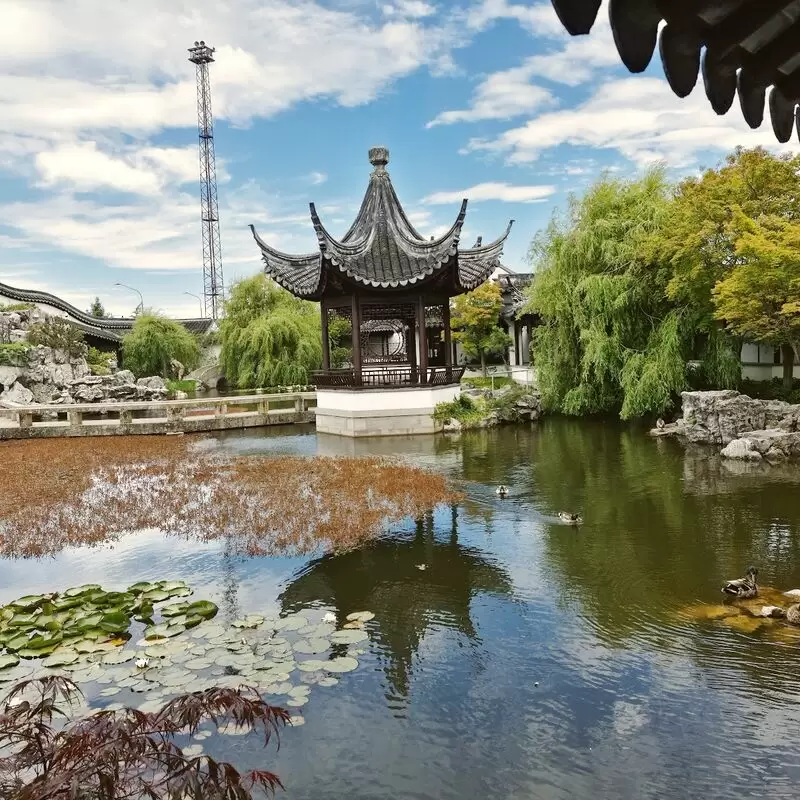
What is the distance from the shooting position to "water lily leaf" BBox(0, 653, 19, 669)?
4.97 m

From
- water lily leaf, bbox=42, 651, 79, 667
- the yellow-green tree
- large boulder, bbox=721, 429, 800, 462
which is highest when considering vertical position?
the yellow-green tree

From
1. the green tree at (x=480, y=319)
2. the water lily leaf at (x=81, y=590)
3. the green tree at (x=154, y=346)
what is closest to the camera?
the water lily leaf at (x=81, y=590)

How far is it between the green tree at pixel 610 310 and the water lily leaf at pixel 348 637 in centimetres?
1165

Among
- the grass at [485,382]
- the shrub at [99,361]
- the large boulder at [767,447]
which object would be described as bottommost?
the large boulder at [767,447]

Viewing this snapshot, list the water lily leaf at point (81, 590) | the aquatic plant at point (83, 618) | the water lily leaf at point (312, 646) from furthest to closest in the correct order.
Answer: the water lily leaf at point (81, 590)
the aquatic plant at point (83, 618)
the water lily leaf at point (312, 646)

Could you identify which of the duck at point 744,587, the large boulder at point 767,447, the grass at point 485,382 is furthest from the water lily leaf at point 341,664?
the grass at point 485,382

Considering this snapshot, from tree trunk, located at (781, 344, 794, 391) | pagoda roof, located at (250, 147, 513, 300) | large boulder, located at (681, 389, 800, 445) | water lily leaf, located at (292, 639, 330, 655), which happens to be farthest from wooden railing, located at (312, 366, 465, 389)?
water lily leaf, located at (292, 639, 330, 655)

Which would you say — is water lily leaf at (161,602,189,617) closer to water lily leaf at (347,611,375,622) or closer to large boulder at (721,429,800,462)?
water lily leaf at (347,611,375,622)

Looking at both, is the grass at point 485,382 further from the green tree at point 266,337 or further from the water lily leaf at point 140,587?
the water lily leaf at point 140,587

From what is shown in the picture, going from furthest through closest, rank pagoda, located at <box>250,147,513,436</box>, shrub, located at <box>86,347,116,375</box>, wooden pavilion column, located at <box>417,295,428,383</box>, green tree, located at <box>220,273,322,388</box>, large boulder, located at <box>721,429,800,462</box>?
shrub, located at <box>86,347,116,375</box>, green tree, located at <box>220,273,322,388</box>, wooden pavilion column, located at <box>417,295,428,383</box>, pagoda, located at <box>250,147,513,436</box>, large boulder, located at <box>721,429,800,462</box>

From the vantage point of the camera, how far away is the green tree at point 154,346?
32000mm

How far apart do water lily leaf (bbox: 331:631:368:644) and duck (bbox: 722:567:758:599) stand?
3028 mm

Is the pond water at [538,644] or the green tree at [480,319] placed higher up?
the green tree at [480,319]

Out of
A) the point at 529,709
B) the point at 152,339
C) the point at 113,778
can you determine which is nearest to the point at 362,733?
the point at 529,709
